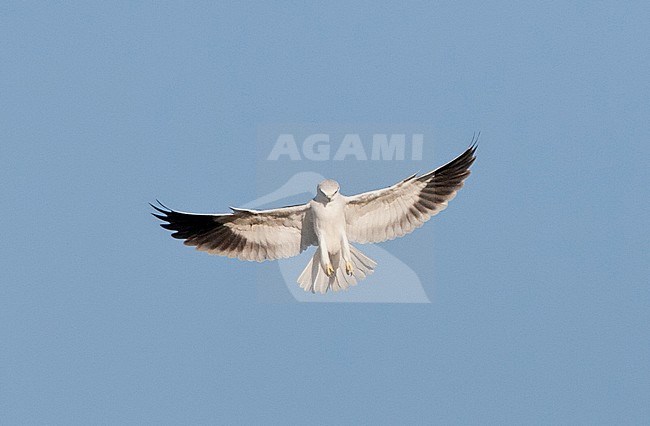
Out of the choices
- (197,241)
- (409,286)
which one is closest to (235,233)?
(197,241)

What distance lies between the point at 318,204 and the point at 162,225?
1222mm

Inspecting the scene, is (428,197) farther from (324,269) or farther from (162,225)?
(162,225)

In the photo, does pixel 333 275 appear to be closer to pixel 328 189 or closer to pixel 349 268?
pixel 349 268

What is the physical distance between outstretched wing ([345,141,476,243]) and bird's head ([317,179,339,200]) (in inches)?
8.5

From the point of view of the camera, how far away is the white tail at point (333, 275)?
16.3m

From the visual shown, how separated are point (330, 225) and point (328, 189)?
335 mm

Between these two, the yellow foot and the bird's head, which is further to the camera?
the yellow foot

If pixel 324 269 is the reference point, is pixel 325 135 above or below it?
above

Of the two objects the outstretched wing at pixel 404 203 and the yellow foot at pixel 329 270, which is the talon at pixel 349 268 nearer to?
the yellow foot at pixel 329 270

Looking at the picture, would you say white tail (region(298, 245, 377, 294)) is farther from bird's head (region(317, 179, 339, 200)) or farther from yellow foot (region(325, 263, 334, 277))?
bird's head (region(317, 179, 339, 200))

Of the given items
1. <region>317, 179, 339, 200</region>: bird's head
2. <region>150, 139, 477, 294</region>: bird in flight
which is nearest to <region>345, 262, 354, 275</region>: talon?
<region>150, 139, 477, 294</region>: bird in flight

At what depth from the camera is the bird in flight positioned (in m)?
16.2

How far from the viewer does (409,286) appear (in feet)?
55.4

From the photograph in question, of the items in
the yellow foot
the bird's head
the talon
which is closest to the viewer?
the bird's head
